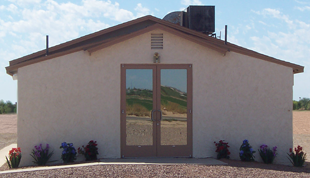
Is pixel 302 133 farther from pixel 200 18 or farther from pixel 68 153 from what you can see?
pixel 68 153

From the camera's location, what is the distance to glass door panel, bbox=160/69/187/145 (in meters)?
9.19

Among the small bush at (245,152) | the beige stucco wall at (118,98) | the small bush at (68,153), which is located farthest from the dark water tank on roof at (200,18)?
the small bush at (68,153)

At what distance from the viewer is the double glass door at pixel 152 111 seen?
9156 mm

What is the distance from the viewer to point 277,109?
31.1ft

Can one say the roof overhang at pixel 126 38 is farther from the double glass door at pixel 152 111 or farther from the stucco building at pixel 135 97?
the double glass door at pixel 152 111

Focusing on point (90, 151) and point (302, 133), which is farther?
point (302, 133)

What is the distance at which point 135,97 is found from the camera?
918 cm

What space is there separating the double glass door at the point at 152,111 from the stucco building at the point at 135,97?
27 mm

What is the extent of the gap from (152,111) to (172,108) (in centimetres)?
54

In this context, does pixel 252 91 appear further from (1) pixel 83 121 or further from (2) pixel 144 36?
(1) pixel 83 121

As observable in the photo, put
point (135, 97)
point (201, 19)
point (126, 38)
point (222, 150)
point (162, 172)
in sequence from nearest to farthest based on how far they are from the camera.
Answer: point (162, 172) → point (222, 150) → point (126, 38) → point (135, 97) → point (201, 19)

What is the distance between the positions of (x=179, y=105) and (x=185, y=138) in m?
0.90

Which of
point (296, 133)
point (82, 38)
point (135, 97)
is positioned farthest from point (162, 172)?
point (296, 133)

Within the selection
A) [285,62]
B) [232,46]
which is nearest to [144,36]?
[232,46]
